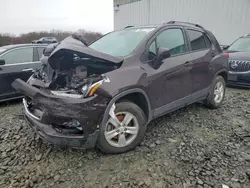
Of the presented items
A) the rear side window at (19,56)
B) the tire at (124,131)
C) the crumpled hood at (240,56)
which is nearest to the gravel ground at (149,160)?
the tire at (124,131)

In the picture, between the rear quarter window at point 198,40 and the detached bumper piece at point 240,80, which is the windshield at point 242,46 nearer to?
the detached bumper piece at point 240,80

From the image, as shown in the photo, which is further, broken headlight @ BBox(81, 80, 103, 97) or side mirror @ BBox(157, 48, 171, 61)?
side mirror @ BBox(157, 48, 171, 61)

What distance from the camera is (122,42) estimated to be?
349 cm

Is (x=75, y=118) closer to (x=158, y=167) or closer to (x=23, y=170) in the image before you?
(x=23, y=170)

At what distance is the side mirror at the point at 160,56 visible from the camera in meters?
2.98

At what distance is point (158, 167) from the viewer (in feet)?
8.60

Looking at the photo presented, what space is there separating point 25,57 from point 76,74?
303cm

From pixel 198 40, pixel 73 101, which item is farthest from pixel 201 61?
pixel 73 101

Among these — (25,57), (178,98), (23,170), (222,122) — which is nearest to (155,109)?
(178,98)

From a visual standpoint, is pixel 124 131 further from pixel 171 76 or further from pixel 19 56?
pixel 19 56

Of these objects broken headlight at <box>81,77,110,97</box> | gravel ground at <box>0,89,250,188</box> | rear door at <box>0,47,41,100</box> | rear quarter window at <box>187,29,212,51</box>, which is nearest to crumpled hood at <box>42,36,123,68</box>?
broken headlight at <box>81,77,110,97</box>

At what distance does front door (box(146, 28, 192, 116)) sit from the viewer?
3090mm

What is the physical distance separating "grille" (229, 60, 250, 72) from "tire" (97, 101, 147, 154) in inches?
178

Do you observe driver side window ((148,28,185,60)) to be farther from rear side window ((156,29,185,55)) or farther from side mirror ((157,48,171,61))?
side mirror ((157,48,171,61))
